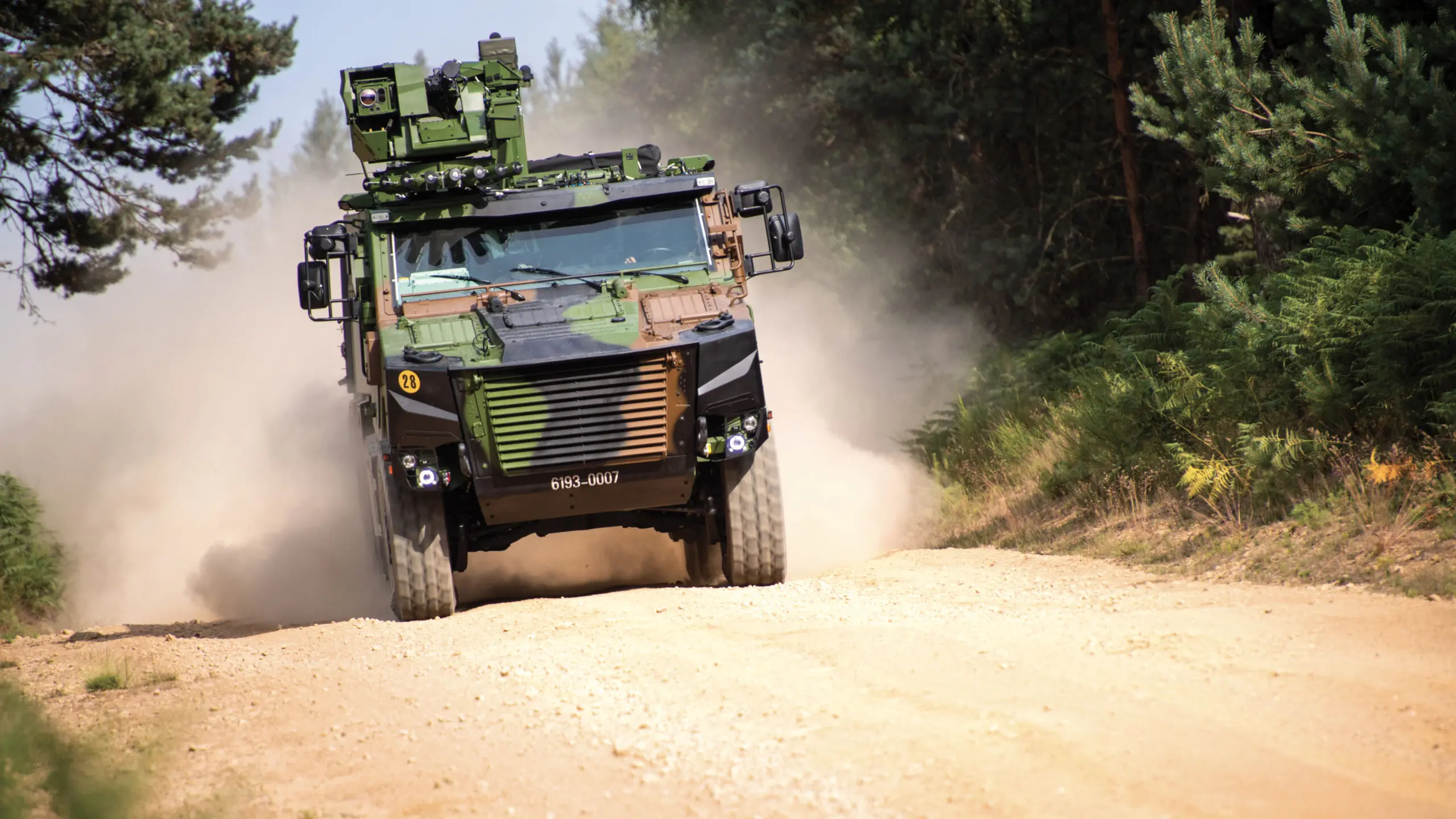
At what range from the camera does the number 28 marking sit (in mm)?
8883

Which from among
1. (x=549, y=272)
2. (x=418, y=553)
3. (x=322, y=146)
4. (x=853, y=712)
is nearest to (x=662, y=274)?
(x=549, y=272)

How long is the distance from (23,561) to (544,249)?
878 cm

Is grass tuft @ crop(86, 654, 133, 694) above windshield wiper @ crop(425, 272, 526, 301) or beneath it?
beneath

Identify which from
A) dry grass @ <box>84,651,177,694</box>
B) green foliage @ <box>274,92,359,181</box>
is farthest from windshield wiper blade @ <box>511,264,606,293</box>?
green foliage @ <box>274,92,359,181</box>

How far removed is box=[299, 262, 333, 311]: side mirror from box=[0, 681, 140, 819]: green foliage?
7858 millimetres

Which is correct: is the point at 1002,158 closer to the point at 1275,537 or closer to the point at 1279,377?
the point at 1279,377

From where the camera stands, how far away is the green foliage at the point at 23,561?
15.2 meters

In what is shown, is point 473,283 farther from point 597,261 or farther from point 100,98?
point 100,98

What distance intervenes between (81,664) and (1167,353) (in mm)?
8282

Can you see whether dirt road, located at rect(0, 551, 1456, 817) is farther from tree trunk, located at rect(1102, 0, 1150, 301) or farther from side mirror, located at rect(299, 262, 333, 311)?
tree trunk, located at rect(1102, 0, 1150, 301)

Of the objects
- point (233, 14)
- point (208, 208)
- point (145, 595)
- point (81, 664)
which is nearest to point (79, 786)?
point (81, 664)

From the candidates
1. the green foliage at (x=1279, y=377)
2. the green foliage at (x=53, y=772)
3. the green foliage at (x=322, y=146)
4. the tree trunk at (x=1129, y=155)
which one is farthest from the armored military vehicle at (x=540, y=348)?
the green foliage at (x=322, y=146)

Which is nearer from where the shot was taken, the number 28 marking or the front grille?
the front grille

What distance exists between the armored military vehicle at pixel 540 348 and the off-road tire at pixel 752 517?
1 centimetres
